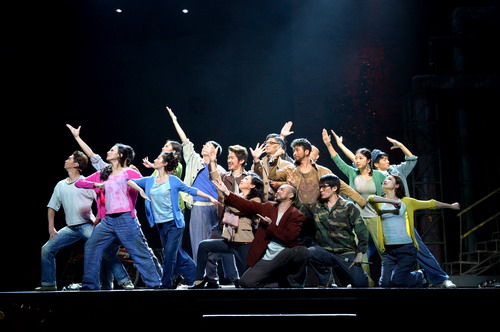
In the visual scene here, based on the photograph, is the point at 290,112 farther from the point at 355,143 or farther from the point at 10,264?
the point at 10,264

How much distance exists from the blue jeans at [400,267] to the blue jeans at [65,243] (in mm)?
2646

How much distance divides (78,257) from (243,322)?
403 centimetres

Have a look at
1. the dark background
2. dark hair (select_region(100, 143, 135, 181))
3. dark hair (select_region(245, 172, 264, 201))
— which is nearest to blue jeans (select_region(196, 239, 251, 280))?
dark hair (select_region(245, 172, 264, 201))

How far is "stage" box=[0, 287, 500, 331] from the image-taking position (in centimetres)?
501

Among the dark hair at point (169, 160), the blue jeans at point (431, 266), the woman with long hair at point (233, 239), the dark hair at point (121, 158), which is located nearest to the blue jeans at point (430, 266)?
the blue jeans at point (431, 266)

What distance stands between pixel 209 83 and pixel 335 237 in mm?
6005

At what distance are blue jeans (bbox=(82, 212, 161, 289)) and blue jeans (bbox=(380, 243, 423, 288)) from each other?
7.41ft

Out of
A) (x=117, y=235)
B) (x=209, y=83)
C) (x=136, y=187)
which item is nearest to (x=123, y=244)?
(x=117, y=235)

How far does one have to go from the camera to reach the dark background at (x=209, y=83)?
32.4ft

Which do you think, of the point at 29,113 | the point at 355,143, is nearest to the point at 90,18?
the point at 29,113

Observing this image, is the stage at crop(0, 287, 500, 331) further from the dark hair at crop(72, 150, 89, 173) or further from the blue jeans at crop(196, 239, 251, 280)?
the dark hair at crop(72, 150, 89, 173)

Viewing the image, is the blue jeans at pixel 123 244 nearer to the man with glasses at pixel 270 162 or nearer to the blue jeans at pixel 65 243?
the blue jeans at pixel 65 243

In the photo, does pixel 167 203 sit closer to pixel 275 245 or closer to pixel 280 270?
pixel 275 245

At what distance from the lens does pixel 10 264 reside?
9547mm
